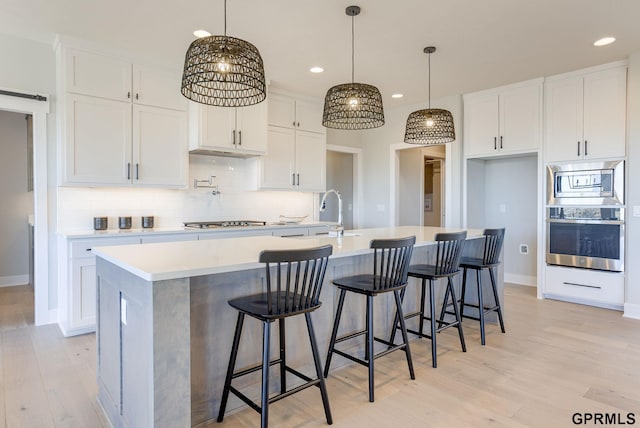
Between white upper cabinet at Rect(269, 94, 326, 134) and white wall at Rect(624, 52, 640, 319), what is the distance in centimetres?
345

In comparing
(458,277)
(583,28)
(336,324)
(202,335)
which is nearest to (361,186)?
(458,277)

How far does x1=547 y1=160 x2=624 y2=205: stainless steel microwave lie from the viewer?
4.02m

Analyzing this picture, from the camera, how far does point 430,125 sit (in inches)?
136

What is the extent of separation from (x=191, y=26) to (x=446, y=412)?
133 inches

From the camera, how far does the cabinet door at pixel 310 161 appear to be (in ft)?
17.0

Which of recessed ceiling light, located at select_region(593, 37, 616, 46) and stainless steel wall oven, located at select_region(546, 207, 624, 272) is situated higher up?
recessed ceiling light, located at select_region(593, 37, 616, 46)

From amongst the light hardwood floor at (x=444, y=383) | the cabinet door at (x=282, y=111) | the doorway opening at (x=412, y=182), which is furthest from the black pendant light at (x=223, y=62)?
the doorway opening at (x=412, y=182)

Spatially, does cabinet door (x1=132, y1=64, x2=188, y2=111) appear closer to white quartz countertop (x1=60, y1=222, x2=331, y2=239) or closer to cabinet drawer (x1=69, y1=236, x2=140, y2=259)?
white quartz countertop (x1=60, y1=222, x2=331, y2=239)

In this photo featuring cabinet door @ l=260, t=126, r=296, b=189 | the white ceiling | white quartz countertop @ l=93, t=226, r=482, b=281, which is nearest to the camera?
white quartz countertop @ l=93, t=226, r=482, b=281

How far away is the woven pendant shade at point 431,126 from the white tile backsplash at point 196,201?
2080mm

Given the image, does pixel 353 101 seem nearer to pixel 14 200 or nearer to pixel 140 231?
pixel 140 231

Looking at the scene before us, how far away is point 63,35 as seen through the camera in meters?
3.37

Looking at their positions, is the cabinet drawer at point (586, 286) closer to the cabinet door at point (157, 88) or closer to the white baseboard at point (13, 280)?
the cabinet door at point (157, 88)

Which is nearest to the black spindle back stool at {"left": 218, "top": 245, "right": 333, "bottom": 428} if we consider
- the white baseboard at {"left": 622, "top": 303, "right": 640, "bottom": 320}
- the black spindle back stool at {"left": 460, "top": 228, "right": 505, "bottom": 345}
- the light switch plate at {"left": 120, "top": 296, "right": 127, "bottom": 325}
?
the light switch plate at {"left": 120, "top": 296, "right": 127, "bottom": 325}
